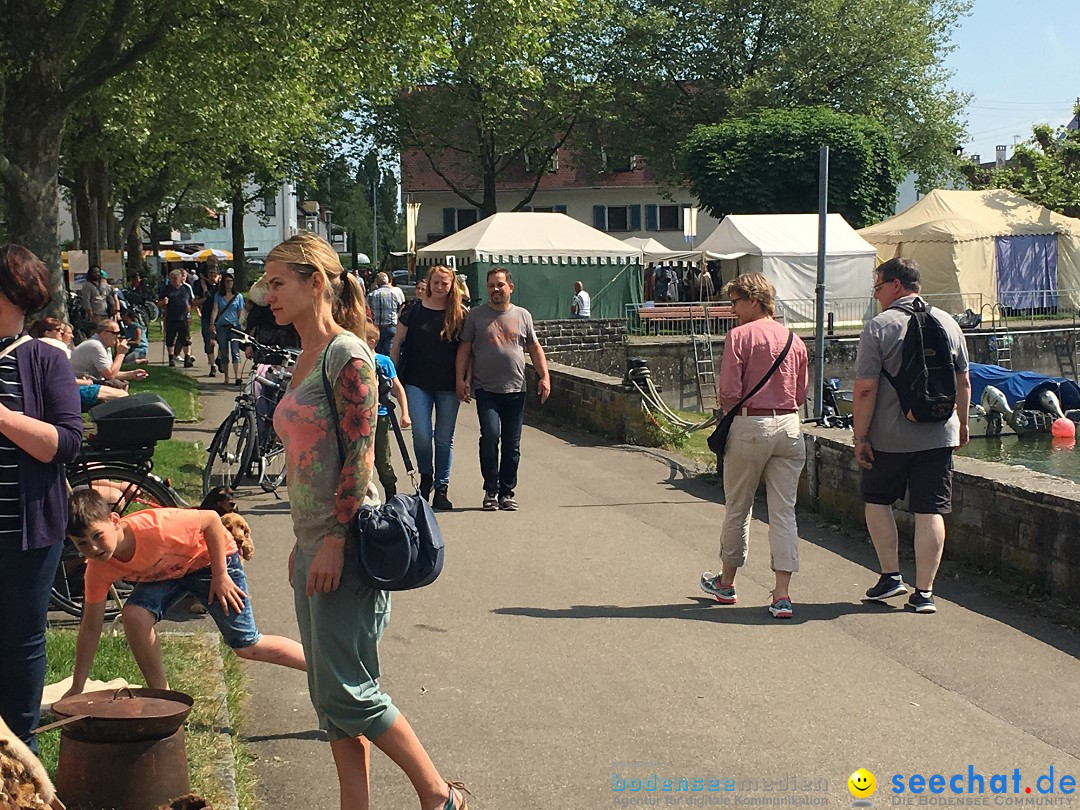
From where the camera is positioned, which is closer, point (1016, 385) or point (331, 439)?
point (331, 439)

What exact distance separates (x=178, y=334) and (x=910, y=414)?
1947cm

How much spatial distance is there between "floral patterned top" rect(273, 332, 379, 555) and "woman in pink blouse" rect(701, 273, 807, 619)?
11.2 feet

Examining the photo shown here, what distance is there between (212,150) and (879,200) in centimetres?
2597

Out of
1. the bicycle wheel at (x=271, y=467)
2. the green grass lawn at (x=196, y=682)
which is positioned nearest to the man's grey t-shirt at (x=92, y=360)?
the bicycle wheel at (x=271, y=467)

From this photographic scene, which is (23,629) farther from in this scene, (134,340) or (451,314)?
(134,340)

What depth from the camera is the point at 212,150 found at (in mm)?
33406

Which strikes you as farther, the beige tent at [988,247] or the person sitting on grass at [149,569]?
the beige tent at [988,247]

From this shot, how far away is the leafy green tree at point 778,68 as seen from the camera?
50.8 metres

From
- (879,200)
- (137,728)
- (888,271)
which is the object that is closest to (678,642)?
(888,271)

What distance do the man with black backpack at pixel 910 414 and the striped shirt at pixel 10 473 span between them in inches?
173

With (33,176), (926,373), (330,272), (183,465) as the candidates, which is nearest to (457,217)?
(33,176)

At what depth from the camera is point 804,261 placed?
120 feet

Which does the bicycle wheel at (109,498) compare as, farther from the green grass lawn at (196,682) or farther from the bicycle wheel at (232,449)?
the bicycle wheel at (232,449)

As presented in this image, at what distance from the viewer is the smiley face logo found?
178 inches
